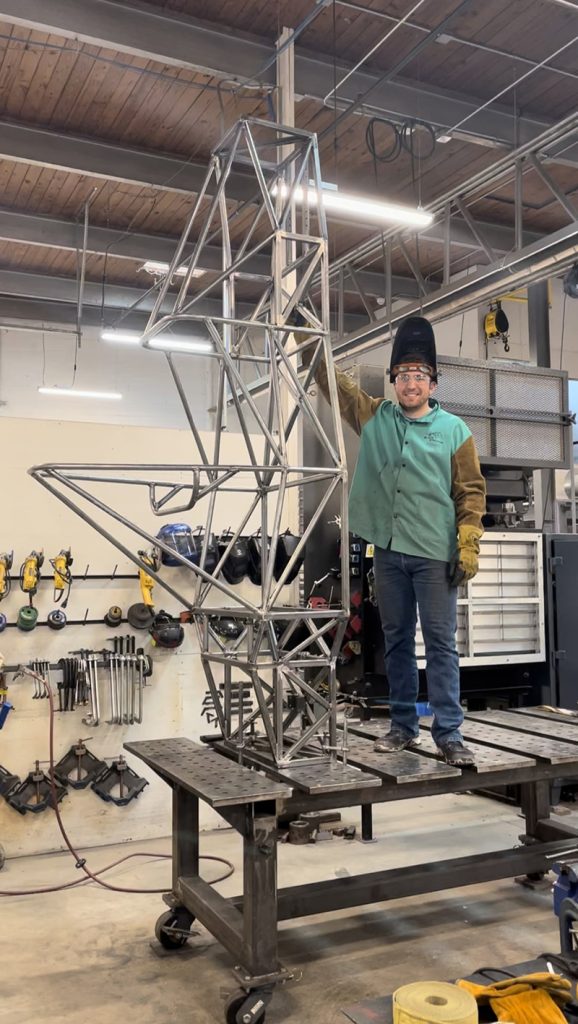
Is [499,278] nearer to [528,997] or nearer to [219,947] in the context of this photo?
[219,947]

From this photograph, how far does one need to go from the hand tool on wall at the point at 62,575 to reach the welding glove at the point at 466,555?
90.1 inches

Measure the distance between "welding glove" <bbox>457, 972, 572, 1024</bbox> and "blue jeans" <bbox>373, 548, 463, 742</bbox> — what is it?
0.97m

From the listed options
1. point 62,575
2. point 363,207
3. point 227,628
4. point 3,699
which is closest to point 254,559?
point 227,628

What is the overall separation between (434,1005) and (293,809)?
2.42 ft

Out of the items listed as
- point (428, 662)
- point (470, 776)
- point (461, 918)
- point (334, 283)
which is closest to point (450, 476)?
point (428, 662)

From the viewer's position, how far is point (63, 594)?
178 inches

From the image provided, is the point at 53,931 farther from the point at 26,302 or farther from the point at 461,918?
the point at 26,302

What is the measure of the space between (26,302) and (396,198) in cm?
545

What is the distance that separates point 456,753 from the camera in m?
2.95

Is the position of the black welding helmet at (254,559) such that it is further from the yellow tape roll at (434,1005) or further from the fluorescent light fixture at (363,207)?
the yellow tape roll at (434,1005)

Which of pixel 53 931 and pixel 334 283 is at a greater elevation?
pixel 334 283

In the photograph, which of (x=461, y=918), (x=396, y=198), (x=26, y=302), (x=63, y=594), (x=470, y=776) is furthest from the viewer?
(x=26, y=302)

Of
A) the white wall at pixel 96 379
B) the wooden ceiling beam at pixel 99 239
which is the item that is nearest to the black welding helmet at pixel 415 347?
the wooden ceiling beam at pixel 99 239

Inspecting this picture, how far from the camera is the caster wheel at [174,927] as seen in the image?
309 centimetres
